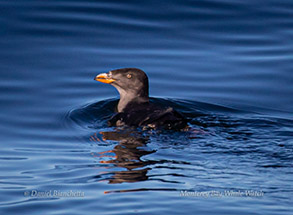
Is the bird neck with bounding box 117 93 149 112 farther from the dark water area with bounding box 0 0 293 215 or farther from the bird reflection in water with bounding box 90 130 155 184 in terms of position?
the bird reflection in water with bounding box 90 130 155 184

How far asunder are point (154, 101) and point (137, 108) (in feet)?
2.88

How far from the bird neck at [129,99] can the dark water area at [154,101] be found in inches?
9.5

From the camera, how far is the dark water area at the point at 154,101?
5656 millimetres

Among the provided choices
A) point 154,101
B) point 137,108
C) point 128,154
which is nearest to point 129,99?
point 154,101

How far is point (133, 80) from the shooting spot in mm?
9469

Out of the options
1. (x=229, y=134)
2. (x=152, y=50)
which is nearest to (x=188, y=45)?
(x=152, y=50)

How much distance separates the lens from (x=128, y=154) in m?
7.10

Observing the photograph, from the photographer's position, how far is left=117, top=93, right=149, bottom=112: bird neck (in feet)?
30.9

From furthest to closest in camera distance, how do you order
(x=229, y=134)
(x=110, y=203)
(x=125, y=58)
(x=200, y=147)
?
(x=125, y=58)
(x=229, y=134)
(x=200, y=147)
(x=110, y=203)

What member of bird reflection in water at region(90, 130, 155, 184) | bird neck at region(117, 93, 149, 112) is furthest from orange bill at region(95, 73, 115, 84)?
bird reflection in water at region(90, 130, 155, 184)

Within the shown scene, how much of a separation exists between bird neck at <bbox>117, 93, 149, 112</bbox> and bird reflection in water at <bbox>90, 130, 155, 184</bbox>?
4.32ft

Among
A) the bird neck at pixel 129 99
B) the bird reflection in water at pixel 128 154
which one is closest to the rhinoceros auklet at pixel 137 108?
the bird neck at pixel 129 99

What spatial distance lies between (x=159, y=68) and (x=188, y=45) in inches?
54.5

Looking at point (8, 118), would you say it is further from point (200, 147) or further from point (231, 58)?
point (231, 58)
